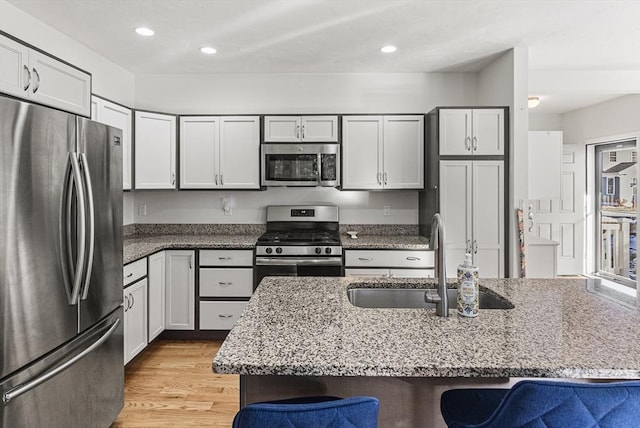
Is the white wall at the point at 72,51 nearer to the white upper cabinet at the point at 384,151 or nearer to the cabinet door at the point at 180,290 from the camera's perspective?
the cabinet door at the point at 180,290

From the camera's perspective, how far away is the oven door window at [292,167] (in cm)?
381

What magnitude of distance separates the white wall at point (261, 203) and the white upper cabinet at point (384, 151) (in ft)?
1.19

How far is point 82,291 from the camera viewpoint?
187 centimetres

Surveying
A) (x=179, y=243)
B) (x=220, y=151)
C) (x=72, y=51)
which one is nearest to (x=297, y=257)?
(x=179, y=243)

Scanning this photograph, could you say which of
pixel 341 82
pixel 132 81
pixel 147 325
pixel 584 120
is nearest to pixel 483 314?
pixel 147 325

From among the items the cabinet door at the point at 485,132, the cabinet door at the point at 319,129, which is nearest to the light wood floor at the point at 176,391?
the cabinet door at the point at 319,129

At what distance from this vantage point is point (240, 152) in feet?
12.7

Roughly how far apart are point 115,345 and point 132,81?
117 inches

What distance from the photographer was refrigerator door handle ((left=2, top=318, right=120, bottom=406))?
147 centimetres

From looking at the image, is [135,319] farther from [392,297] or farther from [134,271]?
[392,297]

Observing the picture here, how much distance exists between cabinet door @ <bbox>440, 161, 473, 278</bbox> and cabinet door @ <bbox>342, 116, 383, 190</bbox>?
25.3 inches

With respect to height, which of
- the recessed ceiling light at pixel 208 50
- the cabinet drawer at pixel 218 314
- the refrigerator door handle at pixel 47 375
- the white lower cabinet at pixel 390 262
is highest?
the recessed ceiling light at pixel 208 50

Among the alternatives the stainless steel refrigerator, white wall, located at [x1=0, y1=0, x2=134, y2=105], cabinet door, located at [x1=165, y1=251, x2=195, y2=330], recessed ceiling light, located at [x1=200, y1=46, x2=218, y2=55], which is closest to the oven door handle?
cabinet door, located at [x1=165, y1=251, x2=195, y2=330]

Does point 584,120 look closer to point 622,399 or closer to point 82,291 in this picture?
point 622,399
